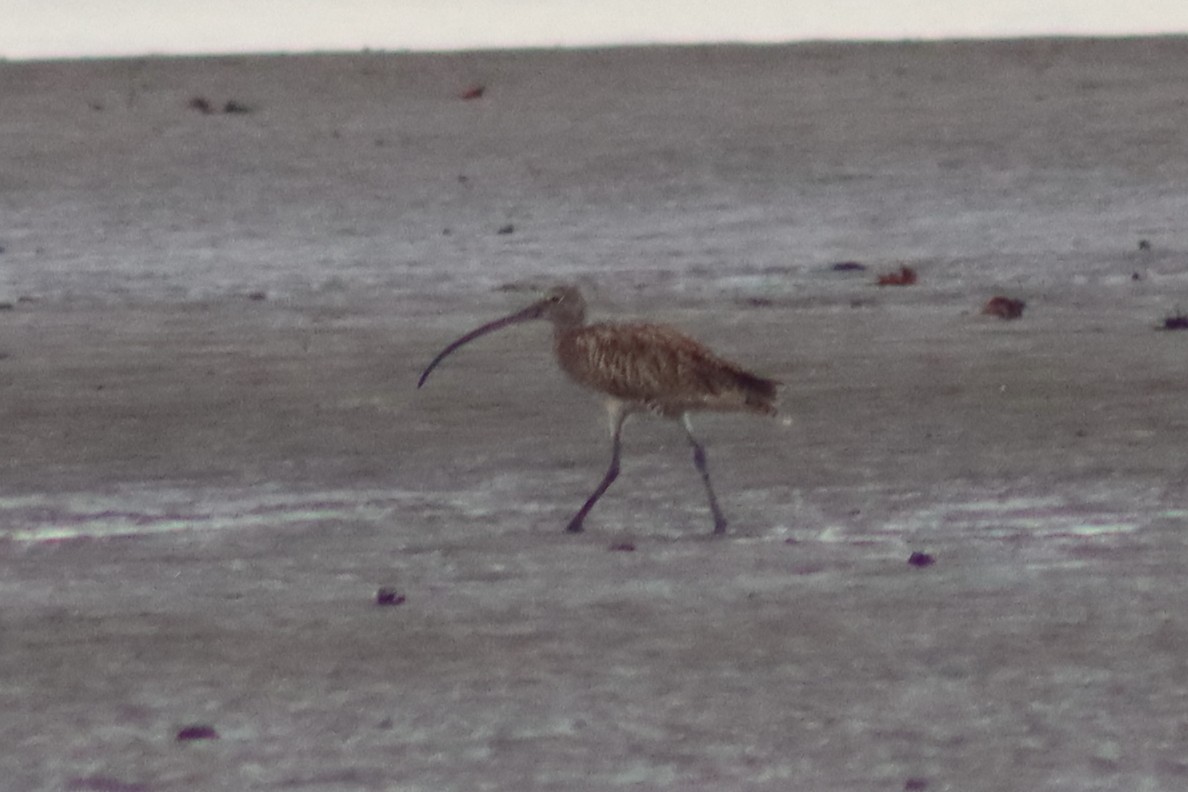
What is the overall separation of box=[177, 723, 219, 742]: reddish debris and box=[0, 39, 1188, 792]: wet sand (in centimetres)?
7

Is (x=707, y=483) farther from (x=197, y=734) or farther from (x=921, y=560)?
(x=197, y=734)

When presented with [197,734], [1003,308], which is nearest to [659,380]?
[197,734]

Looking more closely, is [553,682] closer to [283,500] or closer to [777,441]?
[283,500]

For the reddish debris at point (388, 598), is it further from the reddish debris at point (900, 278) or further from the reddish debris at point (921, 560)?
the reddish debris at point (900, 278)

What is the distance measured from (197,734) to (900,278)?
9125mm

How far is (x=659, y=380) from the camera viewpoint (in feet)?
29.3

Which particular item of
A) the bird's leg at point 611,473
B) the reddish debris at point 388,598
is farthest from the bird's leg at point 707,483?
the reddish debris at point 388,598

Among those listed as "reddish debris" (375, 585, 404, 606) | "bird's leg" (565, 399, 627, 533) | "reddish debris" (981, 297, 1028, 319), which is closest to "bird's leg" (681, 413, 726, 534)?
"bird's leg" (565, 399, 627, 533)

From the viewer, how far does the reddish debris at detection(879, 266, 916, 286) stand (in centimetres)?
1482

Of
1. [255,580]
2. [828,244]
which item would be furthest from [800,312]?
[255,580]

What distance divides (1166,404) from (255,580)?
425cm

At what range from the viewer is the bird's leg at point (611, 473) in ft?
28.5

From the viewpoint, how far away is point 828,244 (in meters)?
16.3

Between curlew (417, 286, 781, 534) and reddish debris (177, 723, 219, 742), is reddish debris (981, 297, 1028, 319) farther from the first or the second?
reddish debris (177, 723, 219, 742)
